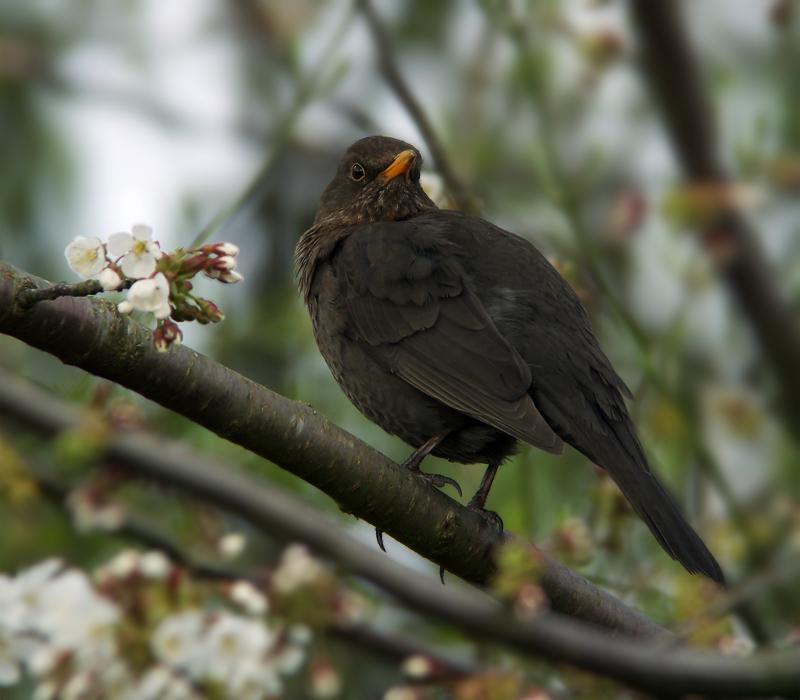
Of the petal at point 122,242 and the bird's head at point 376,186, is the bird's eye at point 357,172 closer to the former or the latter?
the bird's head at point 376,186

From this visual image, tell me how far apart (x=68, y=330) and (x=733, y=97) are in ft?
17.3

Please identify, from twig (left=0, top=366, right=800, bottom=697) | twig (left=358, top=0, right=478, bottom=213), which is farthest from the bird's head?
twig (left=0, top=366, right=800, bottom=697)

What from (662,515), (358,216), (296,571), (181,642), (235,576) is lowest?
(181,642)

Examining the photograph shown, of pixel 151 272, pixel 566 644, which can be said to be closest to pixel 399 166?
pixel 151 272

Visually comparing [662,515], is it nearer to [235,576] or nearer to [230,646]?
[235,576]

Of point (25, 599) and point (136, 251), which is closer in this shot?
point (136, 251)

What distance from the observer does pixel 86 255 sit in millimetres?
2828

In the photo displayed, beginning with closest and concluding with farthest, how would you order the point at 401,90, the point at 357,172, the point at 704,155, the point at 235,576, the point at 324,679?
1. the point at 324,679
2. the point at 235,576
3. the point at 401,90
4. the point at 357,172
5. the point at 704,155

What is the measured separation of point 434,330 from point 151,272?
6.60 ft

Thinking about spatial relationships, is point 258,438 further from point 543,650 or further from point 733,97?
point 733,97

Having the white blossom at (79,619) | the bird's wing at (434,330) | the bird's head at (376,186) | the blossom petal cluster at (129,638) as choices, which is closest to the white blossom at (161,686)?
the blossom petal cluster at (129,638)

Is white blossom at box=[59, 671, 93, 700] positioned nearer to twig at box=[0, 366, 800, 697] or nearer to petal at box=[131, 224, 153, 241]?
petal at box=[131, 224, 153, 241]

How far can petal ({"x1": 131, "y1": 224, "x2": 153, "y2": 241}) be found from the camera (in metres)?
2.73

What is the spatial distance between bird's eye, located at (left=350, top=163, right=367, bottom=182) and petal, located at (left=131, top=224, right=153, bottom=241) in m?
3.11
